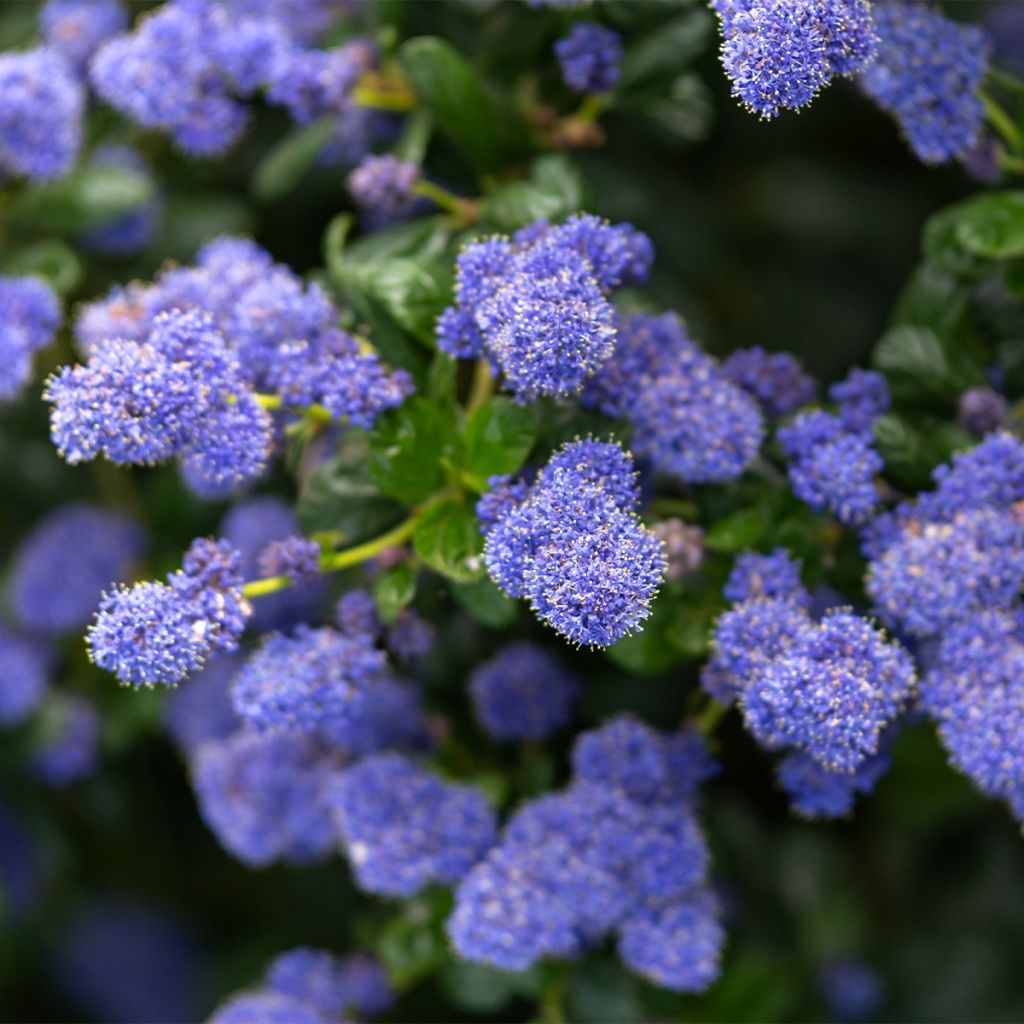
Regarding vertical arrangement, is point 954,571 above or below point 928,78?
below

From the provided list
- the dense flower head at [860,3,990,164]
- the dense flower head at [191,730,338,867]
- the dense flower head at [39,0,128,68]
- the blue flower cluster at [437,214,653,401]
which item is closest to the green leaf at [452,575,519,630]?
the blue flower cluster at [437,214,653,401]

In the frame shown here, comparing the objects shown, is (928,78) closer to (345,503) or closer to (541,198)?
(541,198)

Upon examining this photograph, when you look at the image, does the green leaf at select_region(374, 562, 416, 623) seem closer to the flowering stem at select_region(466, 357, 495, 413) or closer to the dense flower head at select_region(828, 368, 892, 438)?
the flowering stem at select_region(466, 357, 495, 413)

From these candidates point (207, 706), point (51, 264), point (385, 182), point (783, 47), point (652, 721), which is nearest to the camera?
point (783, 47)

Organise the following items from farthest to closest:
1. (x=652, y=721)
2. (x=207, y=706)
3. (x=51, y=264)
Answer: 1. (x=652, y=721)
2. (x=207, y=706)
3. (x=51, y=264)

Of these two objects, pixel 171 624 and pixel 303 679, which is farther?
pixel 303 679

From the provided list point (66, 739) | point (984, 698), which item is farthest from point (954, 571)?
point (66, 739)

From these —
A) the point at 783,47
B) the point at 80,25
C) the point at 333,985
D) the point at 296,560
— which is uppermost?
the point at 783,47

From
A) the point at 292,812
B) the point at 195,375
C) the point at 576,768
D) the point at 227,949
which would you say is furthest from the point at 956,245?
the point at 227,949
